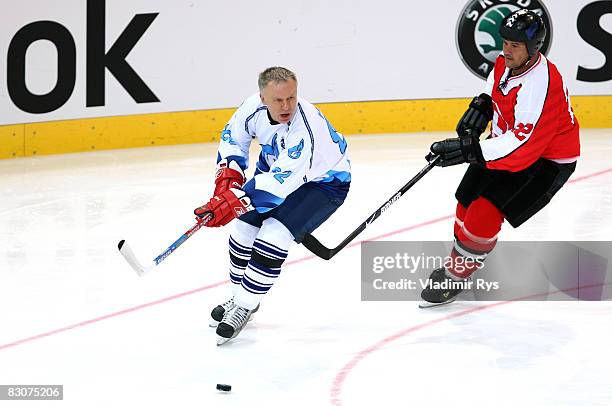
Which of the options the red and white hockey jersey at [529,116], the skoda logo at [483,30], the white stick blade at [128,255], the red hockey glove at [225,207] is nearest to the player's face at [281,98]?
the red hockey glove at [225,207]

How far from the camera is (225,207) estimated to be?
3.82 metres

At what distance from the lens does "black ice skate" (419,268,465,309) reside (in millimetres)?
4469

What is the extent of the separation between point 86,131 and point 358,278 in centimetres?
358

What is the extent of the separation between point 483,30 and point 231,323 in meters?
4.64

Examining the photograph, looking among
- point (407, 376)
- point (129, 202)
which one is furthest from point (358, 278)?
point (129, 202)

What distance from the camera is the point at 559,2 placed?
320 inches

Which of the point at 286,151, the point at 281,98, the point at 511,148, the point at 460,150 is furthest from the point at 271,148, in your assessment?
the point at 511,148

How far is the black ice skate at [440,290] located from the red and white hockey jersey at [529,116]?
588 millimetres

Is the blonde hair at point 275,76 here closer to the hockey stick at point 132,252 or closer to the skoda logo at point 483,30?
the hockey stick at point 132,252

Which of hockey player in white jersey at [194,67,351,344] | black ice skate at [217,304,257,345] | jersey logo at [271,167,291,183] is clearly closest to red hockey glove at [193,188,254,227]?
hockey player in white jersey at [194,67,351,344]

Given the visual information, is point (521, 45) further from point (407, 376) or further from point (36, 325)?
point (36, 325)

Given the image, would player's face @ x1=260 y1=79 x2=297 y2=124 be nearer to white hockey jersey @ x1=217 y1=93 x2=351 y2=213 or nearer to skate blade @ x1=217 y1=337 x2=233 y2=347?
white hockey jersey @ x1=217 y1=93 x2=351 y2=213

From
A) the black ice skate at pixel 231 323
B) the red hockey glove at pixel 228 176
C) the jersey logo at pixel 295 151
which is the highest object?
the jersey logo at pixel 295 151

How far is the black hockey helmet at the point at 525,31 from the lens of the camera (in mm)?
4059
